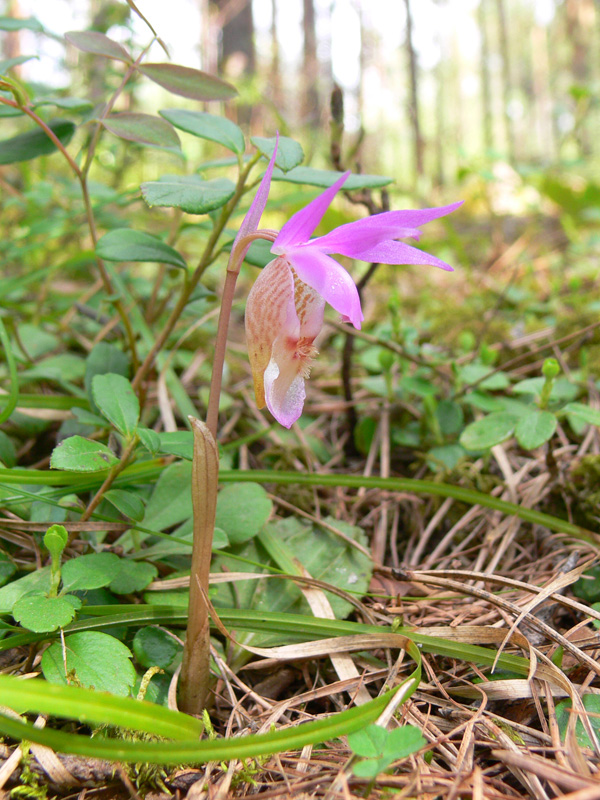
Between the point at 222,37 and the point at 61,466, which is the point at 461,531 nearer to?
the point at 61,466

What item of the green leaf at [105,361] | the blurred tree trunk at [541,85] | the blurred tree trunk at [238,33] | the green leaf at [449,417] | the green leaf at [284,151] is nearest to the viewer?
the green leaf at [284,151]

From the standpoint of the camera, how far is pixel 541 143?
25375 millimetres

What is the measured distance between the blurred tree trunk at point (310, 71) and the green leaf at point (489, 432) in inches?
173

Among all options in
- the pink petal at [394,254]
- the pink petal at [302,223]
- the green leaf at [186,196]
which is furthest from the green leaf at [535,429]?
the green leaf at [186,196]

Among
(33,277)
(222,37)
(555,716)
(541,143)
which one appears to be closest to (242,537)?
(555,716)

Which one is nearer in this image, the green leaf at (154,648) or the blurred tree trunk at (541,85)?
the green leaf at (154,648)

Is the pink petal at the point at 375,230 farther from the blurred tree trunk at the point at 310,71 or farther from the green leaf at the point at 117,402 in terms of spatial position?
the blurred tree trunk at the point at 310,71

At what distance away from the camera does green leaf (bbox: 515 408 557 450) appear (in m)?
1.28

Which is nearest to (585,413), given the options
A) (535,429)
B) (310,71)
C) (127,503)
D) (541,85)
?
(535,429)

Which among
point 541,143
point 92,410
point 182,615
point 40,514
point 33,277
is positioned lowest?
point 182,615

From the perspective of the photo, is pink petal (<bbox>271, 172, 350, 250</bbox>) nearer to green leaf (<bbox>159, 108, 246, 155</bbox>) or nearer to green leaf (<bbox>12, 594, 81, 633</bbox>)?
green leaf (<bbox>159, 108, 246, 155</bbox>)

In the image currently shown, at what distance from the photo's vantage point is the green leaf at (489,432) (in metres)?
1.37

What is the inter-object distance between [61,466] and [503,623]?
3.03ft

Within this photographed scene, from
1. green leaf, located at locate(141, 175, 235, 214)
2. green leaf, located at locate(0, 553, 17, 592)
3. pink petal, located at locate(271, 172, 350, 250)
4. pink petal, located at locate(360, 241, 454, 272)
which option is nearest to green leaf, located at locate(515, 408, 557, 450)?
pink petal, located at locate(360, 241, 454, 272)
